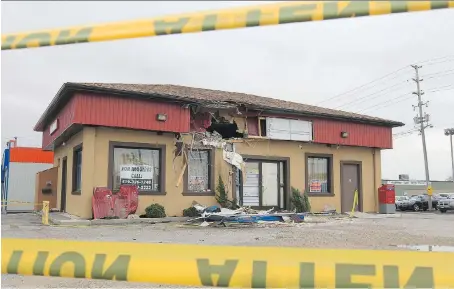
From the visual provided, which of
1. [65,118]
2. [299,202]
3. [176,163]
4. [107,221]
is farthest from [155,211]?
[299,202]

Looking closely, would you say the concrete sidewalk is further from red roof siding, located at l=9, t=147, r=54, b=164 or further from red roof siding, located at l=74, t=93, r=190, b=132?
red roof siding, located at l=9, t=147, r=54, b=164

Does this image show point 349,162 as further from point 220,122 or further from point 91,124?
point 91,124

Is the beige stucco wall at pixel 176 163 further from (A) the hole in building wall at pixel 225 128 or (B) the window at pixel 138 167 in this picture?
(A) the hole in building wall at pixel 225 128

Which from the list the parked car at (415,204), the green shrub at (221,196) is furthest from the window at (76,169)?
the parked car at (415,204)

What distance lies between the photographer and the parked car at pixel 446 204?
2318cm

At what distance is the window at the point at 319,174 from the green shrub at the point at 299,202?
0.95 metres

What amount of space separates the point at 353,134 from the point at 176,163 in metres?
8.98

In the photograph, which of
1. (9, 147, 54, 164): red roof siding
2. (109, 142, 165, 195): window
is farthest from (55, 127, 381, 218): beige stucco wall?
(9, 147, 54, 164): red roof siding

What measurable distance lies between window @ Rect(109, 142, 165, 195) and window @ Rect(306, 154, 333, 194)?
22.8 feet

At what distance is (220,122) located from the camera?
17.4 metres

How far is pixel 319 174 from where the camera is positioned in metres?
19.7

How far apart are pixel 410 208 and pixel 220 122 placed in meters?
16.4

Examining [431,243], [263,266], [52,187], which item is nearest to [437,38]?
[263,266]

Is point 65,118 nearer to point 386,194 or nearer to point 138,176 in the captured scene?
point 138,176
